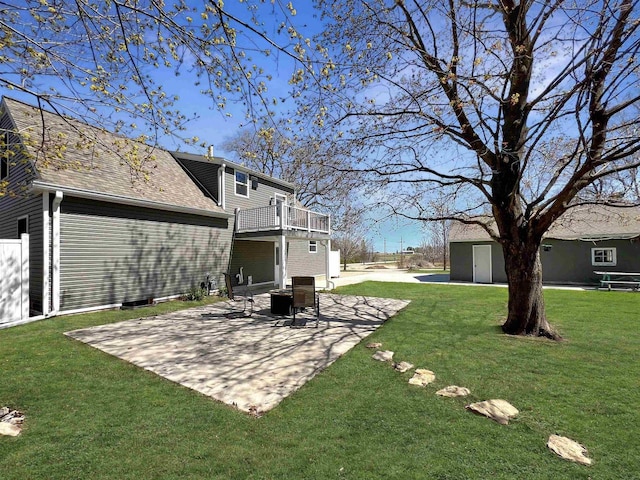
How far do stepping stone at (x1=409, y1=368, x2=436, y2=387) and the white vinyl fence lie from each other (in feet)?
28.2

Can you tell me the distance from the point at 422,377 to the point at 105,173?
1065 centimetres

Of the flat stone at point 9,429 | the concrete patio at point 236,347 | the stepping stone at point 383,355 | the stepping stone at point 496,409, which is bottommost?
the concrete patio at point 236,347

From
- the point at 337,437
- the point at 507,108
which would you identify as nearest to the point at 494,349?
the point at 337,437

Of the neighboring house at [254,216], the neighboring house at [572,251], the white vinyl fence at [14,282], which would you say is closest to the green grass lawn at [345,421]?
the white vinyl fence at [14,282]

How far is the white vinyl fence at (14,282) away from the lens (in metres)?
7.14

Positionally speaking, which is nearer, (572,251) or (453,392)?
(453,392)

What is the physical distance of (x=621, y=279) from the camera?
50.4 feet

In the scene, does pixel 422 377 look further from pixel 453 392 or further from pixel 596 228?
pixel 596 228

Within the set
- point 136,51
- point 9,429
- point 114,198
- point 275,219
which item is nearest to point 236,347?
point 9,429

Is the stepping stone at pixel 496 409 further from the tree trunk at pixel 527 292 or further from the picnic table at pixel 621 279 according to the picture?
the picnic table at pixel 621 279

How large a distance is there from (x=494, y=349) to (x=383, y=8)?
629cm

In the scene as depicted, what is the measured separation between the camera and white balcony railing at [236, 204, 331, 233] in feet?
43.4

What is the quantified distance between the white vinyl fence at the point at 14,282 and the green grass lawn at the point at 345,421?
2.37 metres

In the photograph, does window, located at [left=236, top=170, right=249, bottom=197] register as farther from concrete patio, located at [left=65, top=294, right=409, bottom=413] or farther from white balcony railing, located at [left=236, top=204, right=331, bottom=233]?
concrete patio, located at [left=65, top=294, right=409, bottom=413]
